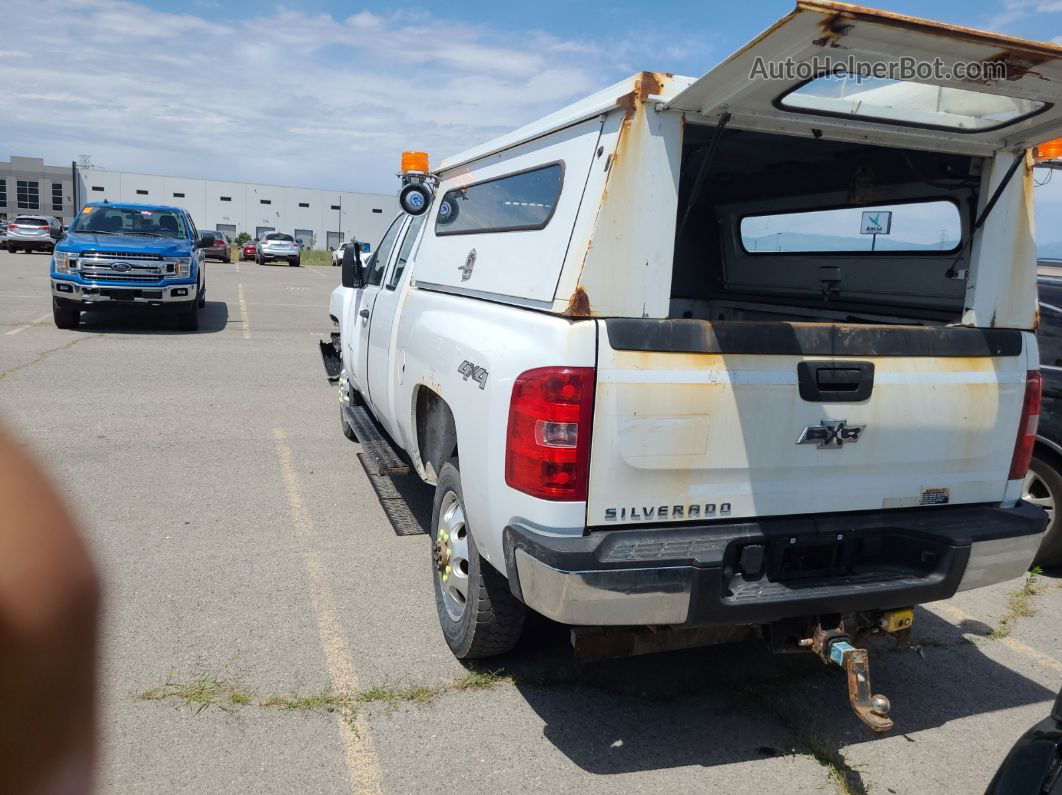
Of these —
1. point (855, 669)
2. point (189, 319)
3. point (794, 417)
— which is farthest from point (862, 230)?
point (189, 319)

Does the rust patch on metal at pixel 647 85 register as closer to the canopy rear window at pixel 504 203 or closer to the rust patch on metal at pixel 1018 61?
the canopy rear window at pixel 504 203

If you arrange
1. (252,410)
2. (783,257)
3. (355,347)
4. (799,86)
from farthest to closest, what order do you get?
(252,410)
(355,347)
(783,257)
(799,86)

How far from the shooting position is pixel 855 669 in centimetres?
291

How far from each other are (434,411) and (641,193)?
1.64 metres

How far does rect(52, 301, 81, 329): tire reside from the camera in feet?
42.2

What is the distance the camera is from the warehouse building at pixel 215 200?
256ft

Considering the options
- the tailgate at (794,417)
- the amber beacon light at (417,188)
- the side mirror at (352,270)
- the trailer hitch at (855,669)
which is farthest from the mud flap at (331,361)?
the trailer hitch at (855,669)

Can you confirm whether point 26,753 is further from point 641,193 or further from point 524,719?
point 524,719

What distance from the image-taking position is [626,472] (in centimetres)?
285

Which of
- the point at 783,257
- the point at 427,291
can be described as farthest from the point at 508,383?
the point at 783,257

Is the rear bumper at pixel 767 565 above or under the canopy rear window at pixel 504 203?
under

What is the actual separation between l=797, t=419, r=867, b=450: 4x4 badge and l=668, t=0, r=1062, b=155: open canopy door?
1082 mm

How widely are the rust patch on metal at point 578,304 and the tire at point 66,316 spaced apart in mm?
12391
